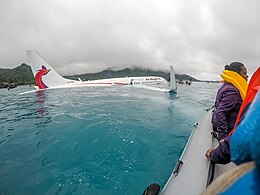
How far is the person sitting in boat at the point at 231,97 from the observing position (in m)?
2.89

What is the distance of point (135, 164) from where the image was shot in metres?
4.32

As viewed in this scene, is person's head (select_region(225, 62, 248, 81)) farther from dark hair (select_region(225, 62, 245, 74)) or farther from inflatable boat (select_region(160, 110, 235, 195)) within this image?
inflatable boat (select_region(160, 110, 235, 195))

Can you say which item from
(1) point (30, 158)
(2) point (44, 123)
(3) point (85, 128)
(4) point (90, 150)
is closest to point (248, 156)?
(4) point (90, 150)

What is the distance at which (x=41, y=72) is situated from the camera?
25234mm

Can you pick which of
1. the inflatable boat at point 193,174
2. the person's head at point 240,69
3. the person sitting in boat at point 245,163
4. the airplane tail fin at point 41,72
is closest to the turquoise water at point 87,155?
the inflatable boat at point 193,174

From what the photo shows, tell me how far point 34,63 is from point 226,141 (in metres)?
27.9

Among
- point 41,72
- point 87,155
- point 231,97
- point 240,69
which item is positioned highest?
point 41,72

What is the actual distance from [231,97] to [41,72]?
27.6 m

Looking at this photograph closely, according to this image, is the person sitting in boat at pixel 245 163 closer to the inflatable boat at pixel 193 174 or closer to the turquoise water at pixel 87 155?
the inflatable boat at pixel 193 174

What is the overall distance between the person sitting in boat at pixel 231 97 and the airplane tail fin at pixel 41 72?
87.8ft

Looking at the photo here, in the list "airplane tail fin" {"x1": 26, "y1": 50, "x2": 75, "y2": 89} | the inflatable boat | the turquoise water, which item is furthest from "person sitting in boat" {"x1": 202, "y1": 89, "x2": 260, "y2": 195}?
"airplane tail fin" {"x1": 26, "y1": 50, "x2": 75, "y2": 89}

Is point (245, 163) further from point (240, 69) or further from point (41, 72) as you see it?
point (41, 72)

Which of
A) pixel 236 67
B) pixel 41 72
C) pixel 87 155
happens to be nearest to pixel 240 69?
pixel 236 67

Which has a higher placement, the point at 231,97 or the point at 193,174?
the point at 231,97
